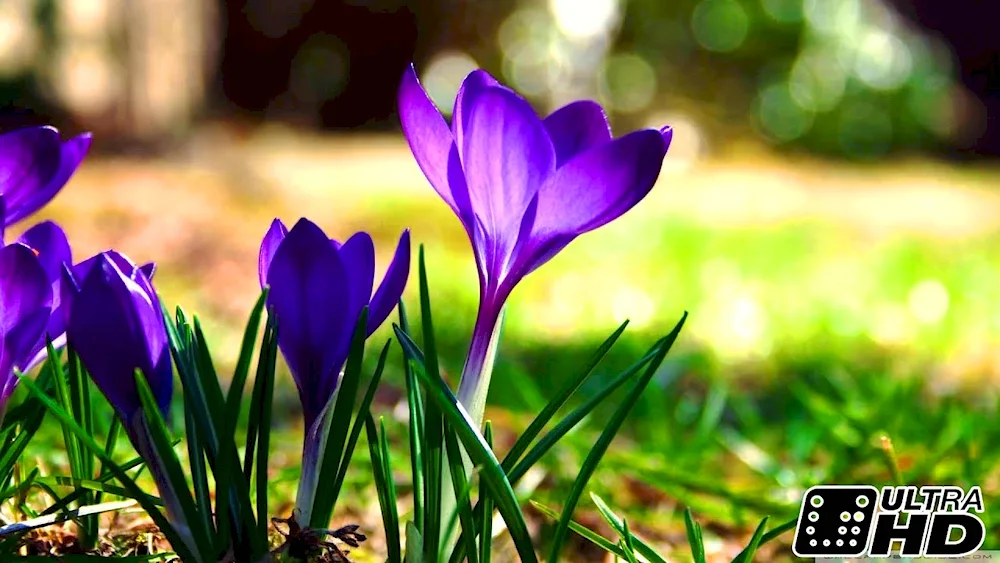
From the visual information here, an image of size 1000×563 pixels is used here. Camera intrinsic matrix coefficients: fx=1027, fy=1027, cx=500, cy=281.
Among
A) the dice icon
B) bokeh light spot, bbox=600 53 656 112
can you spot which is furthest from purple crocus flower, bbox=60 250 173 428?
bokeh light spot, bbox=600 53 656 112

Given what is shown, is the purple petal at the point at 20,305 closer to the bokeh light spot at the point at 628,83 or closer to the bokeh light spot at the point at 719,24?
the bokeh light spot at the point at 628,83

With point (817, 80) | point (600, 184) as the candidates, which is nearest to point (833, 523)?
point (600, 184)

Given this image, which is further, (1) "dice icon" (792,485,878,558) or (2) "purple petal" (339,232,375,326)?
(1) "dice icon" (792,485,878,558)

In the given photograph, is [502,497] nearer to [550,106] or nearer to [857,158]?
[550,106]

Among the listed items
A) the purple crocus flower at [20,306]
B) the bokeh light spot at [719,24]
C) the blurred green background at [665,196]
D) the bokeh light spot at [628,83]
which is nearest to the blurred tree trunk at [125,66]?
the blurred green background at [665,196]

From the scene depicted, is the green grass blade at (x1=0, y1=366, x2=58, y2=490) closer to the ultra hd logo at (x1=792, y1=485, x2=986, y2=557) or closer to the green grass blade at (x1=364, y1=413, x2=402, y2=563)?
the green grass blade at (x1=364, y1=413, x2=402, y2=563)

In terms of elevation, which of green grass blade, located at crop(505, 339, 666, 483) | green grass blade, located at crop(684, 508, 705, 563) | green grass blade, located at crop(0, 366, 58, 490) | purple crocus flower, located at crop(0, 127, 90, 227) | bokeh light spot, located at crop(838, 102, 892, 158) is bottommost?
bokeh light spot, located at crop(838, 102, 892, 158)
